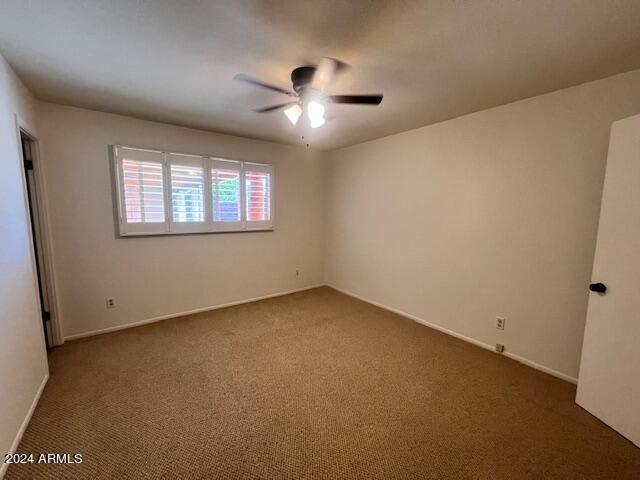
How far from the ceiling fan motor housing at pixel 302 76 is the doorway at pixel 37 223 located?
2468mm

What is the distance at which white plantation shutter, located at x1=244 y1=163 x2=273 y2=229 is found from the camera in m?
3.93

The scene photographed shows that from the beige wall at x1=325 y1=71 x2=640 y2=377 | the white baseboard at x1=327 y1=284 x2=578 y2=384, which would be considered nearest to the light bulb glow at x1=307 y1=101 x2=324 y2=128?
the beige wall at x1=325 y1=71 x2=640 y2=377

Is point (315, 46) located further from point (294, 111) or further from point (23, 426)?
point (23, 426)

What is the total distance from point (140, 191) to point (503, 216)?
3.97 metres

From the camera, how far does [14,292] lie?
68.0 inches

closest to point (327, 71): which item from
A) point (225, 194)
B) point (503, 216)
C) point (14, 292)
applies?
point (503, 216)

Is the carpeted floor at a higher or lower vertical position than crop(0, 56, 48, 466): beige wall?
lower

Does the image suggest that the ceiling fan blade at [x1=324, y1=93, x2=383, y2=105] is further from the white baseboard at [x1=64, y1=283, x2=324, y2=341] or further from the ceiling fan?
the white baseboard at [x1=64, y1=283, x2=324, y2=341]

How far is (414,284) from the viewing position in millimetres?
3471

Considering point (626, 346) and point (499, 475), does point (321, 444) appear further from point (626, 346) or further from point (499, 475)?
point (626, 346)

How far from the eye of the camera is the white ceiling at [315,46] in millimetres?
1339

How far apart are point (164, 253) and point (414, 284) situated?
326 cm

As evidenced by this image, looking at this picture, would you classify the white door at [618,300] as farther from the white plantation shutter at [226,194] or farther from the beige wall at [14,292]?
the white plantation shutter at [226,194]

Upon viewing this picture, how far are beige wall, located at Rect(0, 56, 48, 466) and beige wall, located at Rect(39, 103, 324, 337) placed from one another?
62cm
